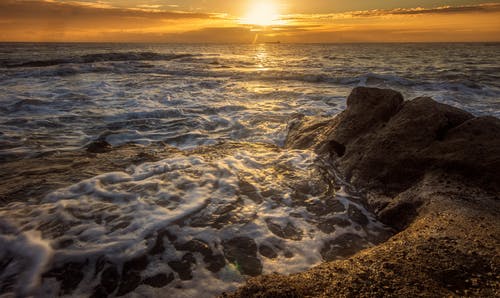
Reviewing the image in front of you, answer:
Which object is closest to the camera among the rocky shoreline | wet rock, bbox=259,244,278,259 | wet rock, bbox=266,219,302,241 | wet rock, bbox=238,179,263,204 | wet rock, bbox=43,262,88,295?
the rocky shoreline

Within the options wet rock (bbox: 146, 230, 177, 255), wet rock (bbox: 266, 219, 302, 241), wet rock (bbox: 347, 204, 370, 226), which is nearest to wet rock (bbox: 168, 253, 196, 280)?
wet rock (bbox: 146, 230, 177, 255)

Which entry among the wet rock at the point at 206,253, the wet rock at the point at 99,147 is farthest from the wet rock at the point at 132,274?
the wet rock at the point at 99,147

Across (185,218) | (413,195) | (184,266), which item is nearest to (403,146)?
(413,195)

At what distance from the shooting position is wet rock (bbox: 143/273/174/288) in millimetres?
2676

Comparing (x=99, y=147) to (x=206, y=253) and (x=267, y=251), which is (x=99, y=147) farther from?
(x=267, y=251)

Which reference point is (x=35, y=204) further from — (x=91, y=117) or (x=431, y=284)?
(x=91, y=117)

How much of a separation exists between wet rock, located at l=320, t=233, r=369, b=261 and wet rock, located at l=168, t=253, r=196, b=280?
3.84ft

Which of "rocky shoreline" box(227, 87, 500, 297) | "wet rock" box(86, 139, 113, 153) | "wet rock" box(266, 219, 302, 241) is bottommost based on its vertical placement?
"wet rock" box(266, 219, 302, 241)

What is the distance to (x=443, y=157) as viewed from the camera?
4.04 meters

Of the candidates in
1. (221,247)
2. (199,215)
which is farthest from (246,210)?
(221,247)

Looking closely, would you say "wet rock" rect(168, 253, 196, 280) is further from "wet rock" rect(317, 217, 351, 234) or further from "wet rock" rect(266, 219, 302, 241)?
"wet rock" rect(317, 217, 351, 234)

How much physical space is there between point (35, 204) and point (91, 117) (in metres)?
5.34

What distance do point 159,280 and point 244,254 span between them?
77cm

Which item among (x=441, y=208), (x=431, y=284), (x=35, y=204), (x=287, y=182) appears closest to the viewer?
(x=431, y=284)
